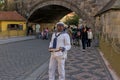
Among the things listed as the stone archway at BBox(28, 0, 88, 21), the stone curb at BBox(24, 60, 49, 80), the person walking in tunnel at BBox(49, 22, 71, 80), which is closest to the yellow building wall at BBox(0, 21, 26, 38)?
the stone archway at BBox(28, 0, 88, 21)

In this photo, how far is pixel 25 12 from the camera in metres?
39.0

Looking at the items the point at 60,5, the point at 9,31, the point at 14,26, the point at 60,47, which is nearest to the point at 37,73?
the point at 60,47

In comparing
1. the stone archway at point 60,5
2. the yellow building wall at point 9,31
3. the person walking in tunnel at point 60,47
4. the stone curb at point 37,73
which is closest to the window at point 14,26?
the yellow building wall at point 9,31

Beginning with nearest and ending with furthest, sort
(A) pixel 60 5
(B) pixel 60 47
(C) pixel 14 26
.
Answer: (B) pixel 60 47 < (A) pixel 60 5 < (C) pixel 14 26

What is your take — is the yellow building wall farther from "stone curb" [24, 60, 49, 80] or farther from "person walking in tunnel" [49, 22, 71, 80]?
"person walking in tunnel" [49, 22, 71, 80]

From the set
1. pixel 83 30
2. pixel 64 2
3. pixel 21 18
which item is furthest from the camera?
pixel 21 18

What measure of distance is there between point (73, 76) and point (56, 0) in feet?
88.6

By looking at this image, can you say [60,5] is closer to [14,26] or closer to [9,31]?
[14,26]

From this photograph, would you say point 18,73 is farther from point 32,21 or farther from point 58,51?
point 32,21

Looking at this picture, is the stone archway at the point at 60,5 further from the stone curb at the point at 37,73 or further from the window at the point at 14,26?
the stone curb at the point at 37,73

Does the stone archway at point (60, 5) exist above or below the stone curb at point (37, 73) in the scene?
above

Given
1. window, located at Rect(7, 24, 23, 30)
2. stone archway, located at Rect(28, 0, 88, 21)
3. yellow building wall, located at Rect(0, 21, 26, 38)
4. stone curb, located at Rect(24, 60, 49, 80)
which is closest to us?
stone curb, located at Rect(24, 60, 49, 80)

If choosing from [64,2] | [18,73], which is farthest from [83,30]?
[64,2]

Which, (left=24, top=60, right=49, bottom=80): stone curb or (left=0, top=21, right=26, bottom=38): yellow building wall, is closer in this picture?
(left=24, top=60, right=49, bottom=80): stone curb
